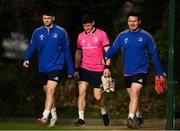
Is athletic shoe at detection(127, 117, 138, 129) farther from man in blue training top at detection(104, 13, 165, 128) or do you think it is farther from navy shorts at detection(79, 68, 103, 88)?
navy shorts at detection(79, 68, 103, 88)

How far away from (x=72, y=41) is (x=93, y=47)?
7334 millimetres

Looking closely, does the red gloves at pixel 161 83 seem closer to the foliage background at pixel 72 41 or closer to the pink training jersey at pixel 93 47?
the pink training jersey at pixel 93 47

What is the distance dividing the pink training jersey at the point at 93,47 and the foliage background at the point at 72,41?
12.2 ft

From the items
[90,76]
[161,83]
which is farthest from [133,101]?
[90,76]

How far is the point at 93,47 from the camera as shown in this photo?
13.8 m

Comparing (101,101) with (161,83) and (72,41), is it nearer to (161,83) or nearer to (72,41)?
(161,83)

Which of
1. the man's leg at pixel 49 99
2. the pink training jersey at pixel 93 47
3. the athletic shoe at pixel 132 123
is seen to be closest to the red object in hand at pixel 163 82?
the athletic shoe at pixel 132 123

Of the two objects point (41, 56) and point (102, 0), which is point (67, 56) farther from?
point (102, 0)

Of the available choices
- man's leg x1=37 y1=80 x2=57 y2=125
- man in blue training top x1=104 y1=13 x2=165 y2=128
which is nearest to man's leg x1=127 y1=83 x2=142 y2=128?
man in blue training top x1=104 y1=13 x2=165 y2=128

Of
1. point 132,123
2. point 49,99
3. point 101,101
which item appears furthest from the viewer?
point 101,101

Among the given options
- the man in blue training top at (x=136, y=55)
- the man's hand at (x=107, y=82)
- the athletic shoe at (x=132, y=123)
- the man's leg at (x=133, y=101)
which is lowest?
the athletic shoe at (x=132, y=123)

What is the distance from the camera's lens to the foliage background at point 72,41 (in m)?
18.4

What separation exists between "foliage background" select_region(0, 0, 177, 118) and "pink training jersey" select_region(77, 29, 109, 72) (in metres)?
3.73

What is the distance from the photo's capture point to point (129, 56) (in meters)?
13.3
